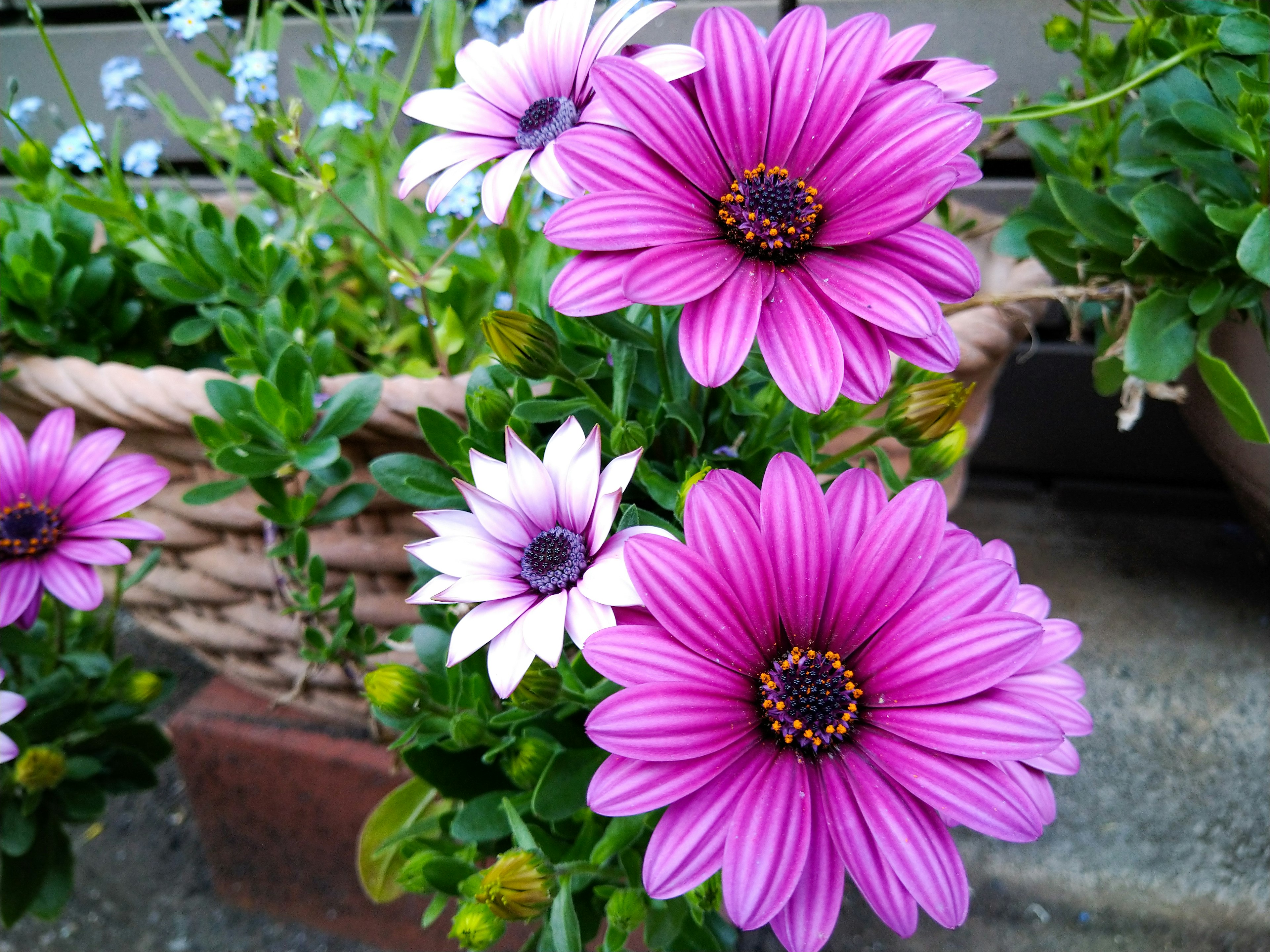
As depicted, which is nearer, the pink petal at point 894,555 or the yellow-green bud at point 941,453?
the pink petal at point 894,555

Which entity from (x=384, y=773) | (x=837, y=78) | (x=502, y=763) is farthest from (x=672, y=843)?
(x=384, y=773)

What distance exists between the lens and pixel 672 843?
0.33 m

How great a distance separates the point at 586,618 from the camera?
376 mm

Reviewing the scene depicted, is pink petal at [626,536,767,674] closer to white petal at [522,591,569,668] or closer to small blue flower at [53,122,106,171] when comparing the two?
A: white petal at [522,591,569,668]

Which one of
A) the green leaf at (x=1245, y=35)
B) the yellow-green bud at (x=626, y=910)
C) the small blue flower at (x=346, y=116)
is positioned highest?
the green leaf at (x=1245, y=35)

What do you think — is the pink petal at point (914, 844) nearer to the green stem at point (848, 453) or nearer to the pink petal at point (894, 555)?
the pink petal at point (894, 555)

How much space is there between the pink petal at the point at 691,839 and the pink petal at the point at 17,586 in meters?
0.43

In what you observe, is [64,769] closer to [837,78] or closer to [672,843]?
[672,843]

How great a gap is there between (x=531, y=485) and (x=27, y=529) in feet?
1.22

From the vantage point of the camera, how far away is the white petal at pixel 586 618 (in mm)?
372

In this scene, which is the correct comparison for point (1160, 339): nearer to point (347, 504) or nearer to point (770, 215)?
point (770, 215)

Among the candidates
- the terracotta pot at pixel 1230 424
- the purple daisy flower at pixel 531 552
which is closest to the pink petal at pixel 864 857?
the purple daisy flower at pixel 531 552

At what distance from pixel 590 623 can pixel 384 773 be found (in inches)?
18.1

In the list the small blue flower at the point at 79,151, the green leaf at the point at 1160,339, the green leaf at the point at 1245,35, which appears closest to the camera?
the green leaf at the point at 1245,35
